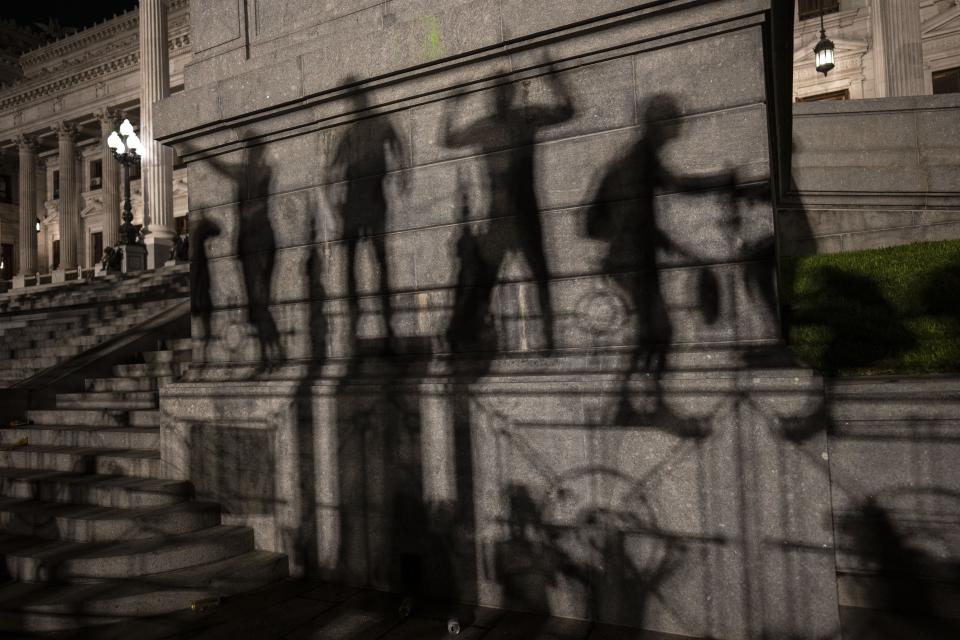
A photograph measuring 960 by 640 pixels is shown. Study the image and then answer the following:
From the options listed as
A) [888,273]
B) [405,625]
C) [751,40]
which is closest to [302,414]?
[405,625]

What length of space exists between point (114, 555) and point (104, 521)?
1.81 ft

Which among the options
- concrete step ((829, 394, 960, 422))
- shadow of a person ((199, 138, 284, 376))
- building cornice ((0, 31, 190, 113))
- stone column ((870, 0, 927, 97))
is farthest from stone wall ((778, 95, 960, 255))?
building cornice ((0, 31, 190, 113))

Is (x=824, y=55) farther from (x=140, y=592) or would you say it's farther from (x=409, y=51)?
(x=140, y=592)

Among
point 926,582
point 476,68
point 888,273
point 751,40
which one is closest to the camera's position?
point 926,582

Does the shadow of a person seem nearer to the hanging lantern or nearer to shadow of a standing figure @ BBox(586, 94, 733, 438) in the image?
shadow of a standing figure @ BBox(586, 94, 733, 438)

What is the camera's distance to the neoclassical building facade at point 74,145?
41.6m

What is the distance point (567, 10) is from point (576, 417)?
9.98ft

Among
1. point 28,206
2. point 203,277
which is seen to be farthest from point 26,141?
point 203,277

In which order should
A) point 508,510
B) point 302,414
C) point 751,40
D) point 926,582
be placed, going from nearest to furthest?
point 926,582 → point 751,40 → point 508,510 → point 302,414

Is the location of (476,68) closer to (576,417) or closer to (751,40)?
(751,40)

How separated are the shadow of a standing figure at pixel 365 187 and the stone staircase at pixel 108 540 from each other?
2.22 meters

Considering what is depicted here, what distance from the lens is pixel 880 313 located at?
5.83 metres

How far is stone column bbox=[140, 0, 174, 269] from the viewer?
29.2 metres

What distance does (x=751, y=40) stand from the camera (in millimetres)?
4070
